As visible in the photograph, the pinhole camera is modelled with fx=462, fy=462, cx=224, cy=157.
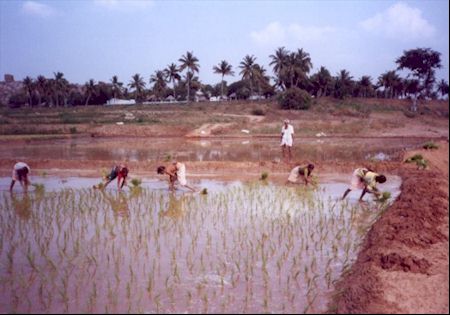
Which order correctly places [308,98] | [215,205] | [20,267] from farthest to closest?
[308,98], [215,205], [20,267]

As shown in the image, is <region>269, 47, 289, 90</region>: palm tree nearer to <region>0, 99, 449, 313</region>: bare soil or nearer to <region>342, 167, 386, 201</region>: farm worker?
<region>0, 99, 449, 313</region>: bare soil

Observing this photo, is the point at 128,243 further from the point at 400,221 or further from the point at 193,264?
the point at 400,221

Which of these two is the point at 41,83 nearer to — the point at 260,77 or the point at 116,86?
the point at 116,86

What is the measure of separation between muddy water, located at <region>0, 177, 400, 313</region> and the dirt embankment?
1.08 ft

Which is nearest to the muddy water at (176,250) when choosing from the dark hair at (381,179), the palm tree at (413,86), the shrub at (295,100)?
the dark hair at (381,179)

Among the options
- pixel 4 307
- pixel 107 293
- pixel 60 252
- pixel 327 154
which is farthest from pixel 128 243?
pixel 327 154

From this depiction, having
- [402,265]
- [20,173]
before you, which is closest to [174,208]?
[20,173]

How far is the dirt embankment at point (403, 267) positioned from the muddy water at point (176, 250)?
33 cm

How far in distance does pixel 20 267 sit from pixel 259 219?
4.14 meters

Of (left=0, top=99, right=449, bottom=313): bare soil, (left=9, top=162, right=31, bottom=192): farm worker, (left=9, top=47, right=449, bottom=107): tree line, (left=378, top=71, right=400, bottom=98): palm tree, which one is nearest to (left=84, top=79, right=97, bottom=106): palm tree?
(left=9, top=47, right=449, bottom=107): tree line

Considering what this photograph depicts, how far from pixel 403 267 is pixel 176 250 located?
3.06m

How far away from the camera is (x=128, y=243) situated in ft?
22.9

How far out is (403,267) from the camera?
5.35m

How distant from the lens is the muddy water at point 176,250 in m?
5.00
